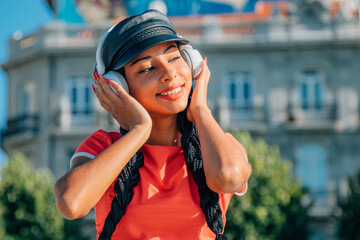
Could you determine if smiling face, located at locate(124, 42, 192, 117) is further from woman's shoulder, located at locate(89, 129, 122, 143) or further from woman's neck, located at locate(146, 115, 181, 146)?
woman's shoulder, located at locate(89, 129, 122, 143)

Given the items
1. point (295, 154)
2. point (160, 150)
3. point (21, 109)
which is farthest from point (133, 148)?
point (21, 109)

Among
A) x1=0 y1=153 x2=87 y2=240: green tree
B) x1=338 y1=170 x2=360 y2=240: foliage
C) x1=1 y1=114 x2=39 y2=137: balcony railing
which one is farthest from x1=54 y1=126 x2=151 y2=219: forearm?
x1=1 y1=114 x2=39 y2=137: balcony railing

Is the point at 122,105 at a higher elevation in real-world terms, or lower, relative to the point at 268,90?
higher

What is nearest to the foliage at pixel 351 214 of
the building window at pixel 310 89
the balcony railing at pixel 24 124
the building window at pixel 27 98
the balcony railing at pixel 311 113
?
the balcony railing at pixel 311 113

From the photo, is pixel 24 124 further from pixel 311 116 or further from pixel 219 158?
pixel 219 158

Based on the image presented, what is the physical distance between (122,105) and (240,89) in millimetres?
24956

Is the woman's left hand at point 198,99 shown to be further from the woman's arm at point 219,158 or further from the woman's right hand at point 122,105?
the woman's right hand at point 122,105

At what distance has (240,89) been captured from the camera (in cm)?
2812

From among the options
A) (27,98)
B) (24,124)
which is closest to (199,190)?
(24,124)

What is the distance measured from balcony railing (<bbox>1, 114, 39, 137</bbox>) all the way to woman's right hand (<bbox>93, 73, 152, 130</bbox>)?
25818 mm

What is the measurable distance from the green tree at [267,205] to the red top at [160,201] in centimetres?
1748

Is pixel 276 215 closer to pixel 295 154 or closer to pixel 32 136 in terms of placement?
pixel 295 154

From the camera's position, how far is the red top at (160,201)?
3.22m

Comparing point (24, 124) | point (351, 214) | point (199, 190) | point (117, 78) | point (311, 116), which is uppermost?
point (117, 78)
